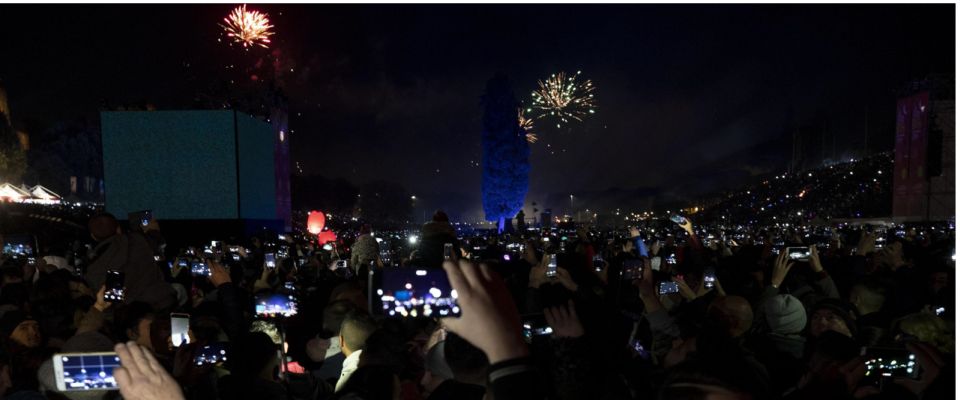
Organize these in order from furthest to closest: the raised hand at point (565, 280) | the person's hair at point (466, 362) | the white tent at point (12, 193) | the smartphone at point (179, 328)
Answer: the white tent at point (12, 193), the raised hand at point (565, 280), the smartphone at point (179, 328), the person's hair at point (466, 362)

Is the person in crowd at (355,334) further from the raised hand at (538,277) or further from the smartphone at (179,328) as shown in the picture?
the raised hand at (538,277)

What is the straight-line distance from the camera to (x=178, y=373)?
4090 millimetres

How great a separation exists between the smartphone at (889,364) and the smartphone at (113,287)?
7.17 m

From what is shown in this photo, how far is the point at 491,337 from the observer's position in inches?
67.6

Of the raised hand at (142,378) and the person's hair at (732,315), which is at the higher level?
the raised hand at (142,378)

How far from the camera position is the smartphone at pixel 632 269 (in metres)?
8.75

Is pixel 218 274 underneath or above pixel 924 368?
above

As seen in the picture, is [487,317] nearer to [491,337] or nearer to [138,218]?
[491,337]

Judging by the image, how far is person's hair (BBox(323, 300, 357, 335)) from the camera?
5607 millimetres

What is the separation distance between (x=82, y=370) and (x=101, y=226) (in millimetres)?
5425

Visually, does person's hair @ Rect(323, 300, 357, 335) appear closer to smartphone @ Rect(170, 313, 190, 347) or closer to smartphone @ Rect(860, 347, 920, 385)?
smartphone @ Rect(170, 313, 190, 347)

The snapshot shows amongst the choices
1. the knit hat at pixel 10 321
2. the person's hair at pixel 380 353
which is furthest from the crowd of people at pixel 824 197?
the knit hat at pixel 10 321

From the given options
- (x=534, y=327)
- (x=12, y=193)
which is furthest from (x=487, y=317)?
(x=12, y=193)

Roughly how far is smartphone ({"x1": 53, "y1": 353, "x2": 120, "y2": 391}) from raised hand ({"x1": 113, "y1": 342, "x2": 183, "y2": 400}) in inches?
55.2
